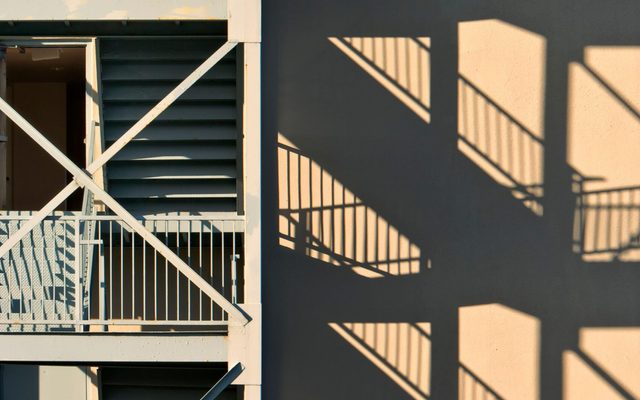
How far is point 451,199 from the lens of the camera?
27.9 feet

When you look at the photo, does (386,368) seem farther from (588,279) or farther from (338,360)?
(588,279)

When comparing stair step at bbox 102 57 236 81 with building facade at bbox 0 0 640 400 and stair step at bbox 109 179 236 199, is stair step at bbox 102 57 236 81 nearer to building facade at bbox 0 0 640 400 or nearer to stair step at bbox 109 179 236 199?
building facade at bbox 0 0 640 400

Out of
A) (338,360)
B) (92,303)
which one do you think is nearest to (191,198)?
(92,303)

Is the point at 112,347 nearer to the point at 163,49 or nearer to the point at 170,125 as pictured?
the point at 170,125

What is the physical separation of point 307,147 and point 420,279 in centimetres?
159

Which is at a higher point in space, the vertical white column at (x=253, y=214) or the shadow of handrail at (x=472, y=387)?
the vertical white column at (x=253, y=214)

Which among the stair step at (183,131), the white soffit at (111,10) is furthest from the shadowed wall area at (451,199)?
the white soffit at (111,10)

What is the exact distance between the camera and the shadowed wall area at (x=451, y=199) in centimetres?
845

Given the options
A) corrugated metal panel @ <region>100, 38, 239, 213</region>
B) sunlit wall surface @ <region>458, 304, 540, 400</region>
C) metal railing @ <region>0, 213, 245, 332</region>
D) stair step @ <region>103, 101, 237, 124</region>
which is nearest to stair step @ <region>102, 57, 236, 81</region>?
corrugated metal panel @ <region>100, 38, 239, 213</region>

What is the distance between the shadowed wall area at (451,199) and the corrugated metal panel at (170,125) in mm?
392

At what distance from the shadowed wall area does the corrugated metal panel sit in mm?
392

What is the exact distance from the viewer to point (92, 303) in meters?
8.80

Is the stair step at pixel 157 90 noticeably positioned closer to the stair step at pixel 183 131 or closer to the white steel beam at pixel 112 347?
the stair step at pixel 183 131

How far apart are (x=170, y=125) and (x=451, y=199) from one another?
2.67m
